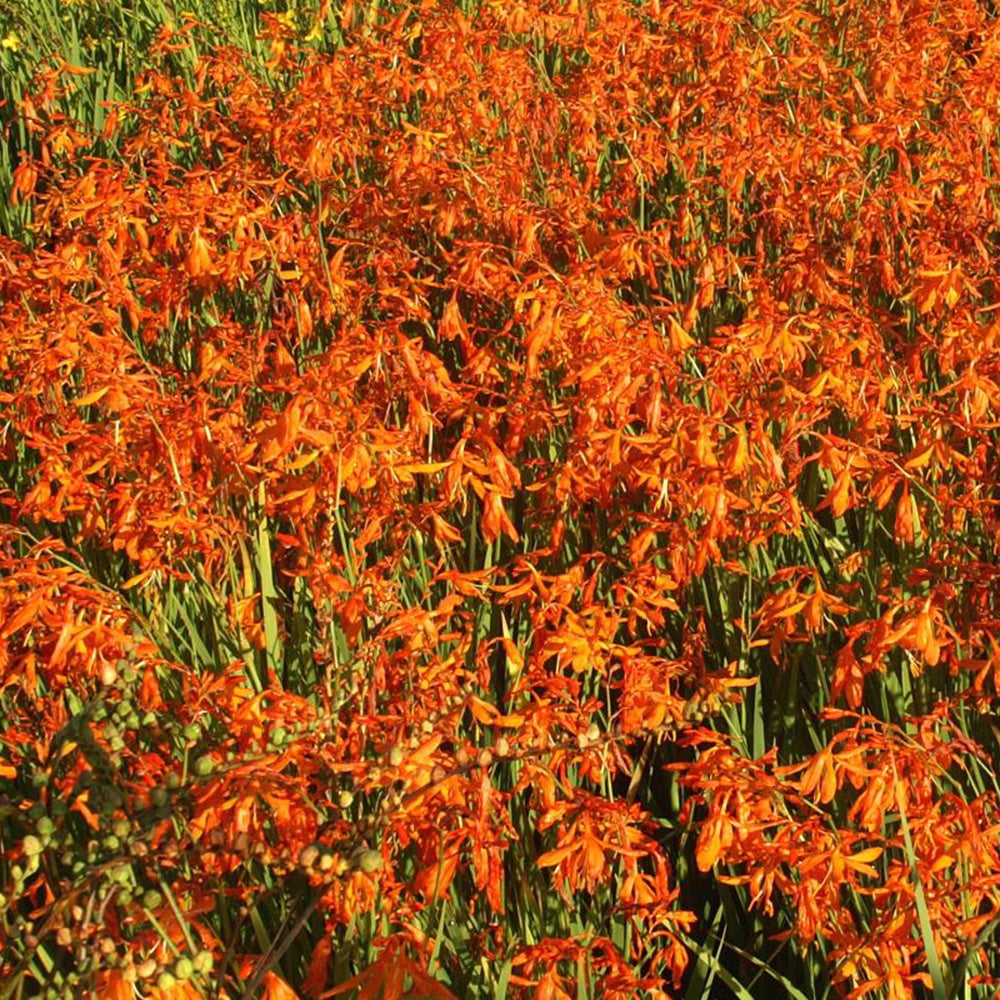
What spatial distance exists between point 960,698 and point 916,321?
1544 millimetres

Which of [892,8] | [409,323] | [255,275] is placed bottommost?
[409,323]

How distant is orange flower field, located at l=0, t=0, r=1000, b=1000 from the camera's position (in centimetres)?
191

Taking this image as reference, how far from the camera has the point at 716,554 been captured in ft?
8.23

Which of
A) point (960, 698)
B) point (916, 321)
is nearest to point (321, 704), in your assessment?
point (960, 698)

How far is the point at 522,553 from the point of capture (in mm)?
3104

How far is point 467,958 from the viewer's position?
220cm

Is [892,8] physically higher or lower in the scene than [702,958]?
higher

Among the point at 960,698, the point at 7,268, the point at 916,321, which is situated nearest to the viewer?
the point at 960,698

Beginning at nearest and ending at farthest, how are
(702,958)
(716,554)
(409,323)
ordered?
(702,958) < (716,554) < (409,323)

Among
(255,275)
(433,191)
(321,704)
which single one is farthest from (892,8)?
(321,704)

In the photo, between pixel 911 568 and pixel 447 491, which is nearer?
pixel 447 491

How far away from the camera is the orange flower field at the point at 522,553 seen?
75.4 inches

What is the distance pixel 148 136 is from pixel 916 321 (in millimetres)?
2241

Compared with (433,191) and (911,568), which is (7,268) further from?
(911,568)
